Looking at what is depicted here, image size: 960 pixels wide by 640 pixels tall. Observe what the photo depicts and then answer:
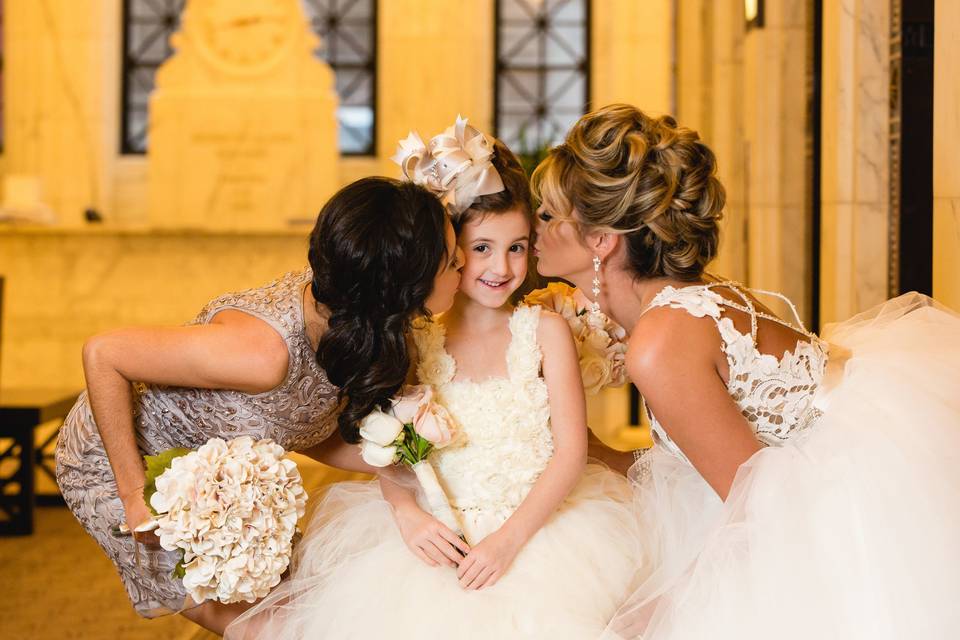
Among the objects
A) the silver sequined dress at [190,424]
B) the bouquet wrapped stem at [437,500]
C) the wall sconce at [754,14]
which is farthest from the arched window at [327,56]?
the bouquet wrapped stem at [437,500]

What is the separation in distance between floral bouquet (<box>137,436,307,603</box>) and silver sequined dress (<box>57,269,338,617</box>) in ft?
0.79

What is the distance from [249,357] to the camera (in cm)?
248

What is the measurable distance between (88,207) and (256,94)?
2.12 meters

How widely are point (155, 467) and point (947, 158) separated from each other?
8.41 feet

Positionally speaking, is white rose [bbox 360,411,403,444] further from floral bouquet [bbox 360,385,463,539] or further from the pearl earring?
the pearl earring

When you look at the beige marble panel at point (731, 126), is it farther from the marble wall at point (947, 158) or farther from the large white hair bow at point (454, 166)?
the large white hair bow at point (454, 166)

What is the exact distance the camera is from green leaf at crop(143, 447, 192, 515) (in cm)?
238

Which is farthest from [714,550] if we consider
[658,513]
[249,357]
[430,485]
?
[249,357]

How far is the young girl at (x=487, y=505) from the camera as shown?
232 centimetres

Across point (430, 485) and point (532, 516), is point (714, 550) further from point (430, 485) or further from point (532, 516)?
point (430, 485)

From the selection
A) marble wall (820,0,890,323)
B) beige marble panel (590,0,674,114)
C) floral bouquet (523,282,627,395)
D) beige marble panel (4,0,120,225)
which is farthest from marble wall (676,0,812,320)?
beige marble panel (4,0,120,225)

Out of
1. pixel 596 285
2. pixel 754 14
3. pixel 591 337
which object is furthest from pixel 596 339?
pixel 754 14

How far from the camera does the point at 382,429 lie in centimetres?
246

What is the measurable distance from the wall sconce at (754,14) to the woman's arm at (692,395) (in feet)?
13.9
